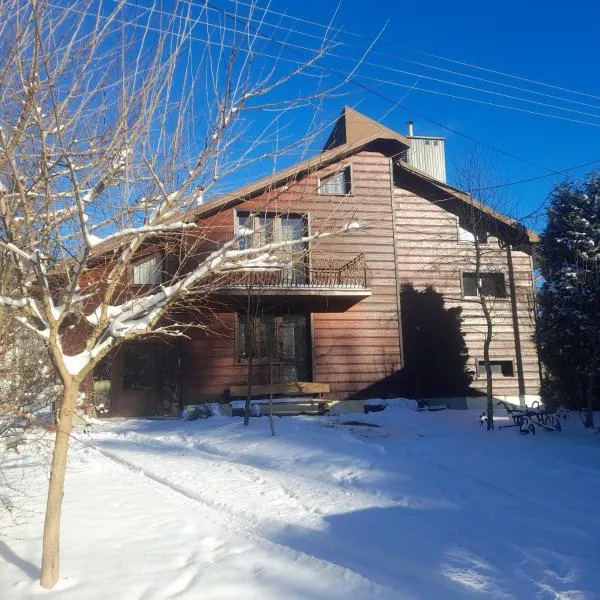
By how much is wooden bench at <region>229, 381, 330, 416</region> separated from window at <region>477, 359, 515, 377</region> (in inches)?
213

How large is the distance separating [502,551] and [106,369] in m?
13.7

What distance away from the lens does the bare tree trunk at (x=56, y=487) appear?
4344 millimetres

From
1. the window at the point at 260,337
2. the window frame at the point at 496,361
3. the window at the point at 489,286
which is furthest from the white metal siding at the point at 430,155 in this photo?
the window at the point at 260,337

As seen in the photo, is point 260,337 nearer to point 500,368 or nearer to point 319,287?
point 319,287

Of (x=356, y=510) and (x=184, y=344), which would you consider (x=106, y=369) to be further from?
(x=356, y=510)

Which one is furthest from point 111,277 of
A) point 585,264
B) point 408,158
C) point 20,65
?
point 408,158

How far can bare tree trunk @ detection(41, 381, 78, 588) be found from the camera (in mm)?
4344

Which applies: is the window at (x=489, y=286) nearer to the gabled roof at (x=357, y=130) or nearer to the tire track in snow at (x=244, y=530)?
the gabled roof at (x=357, y=130)

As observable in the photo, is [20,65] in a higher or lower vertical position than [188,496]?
higher

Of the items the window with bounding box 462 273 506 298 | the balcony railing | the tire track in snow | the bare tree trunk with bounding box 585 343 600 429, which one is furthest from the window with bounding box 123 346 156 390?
the bare tree trunk with bounding box 585 343 600 429

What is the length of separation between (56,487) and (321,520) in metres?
3.01

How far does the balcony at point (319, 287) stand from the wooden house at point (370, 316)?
0.14 feet

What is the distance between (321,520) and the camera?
6398 mm

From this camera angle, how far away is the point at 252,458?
9.98 metres
